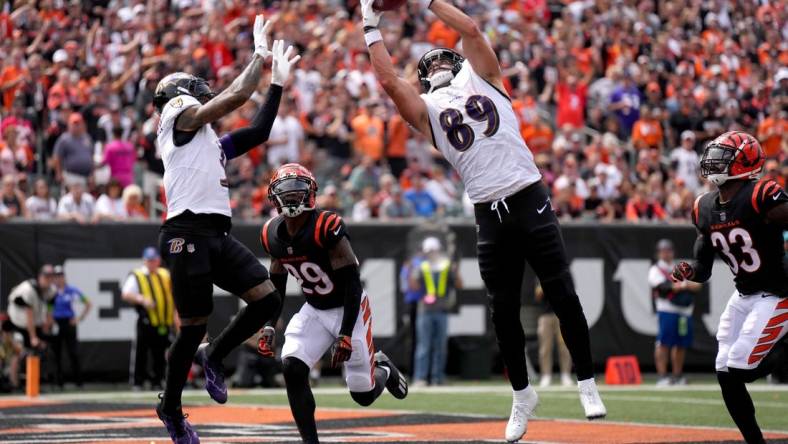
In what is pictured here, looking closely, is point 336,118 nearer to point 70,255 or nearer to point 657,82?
point 70,255

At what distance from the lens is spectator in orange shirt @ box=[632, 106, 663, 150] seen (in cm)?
2261

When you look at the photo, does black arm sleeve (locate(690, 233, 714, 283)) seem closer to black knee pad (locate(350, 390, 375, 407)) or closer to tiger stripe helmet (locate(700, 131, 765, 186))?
tiger stripe helmet (locate(700, 131, 765, 186))

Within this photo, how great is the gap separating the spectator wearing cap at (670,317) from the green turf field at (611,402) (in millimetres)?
559

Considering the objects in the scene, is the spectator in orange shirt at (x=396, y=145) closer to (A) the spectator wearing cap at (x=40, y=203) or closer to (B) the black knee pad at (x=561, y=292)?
(A) the spectator wearing cap at (x=40, y=203)

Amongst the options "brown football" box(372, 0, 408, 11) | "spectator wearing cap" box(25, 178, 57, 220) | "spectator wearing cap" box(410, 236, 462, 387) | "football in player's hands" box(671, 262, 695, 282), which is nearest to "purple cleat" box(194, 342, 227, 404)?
"brown football" box(372, 0, 408, 11)

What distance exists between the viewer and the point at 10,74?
19719 millimetres

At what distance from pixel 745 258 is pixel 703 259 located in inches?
15.8

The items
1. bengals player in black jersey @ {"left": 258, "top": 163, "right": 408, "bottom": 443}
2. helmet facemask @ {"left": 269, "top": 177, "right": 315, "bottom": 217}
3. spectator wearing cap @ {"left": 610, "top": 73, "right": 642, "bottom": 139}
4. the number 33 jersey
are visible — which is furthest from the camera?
spectator wearing cap @ {"left": 610, "top": 73, "right": 642, "bottom": 139}

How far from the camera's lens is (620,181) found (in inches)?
835

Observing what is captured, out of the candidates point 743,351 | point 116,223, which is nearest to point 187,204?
point 743,351

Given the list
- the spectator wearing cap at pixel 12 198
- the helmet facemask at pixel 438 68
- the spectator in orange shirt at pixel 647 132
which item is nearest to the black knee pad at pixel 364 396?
the helmet facemask at pixel 438 68

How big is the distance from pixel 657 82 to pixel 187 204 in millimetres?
16561

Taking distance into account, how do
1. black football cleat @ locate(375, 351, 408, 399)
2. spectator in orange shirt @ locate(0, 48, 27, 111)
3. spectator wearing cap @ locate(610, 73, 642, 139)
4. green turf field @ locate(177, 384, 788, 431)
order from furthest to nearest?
1. spectator wearing cap @ locate(610, 73, 642, 139)
2. spectator in orange shirt @ locate(0, 48, 27, 111)
3. green turf field @ locate(177, 384, 788, 431)
4. black football cleat @ locate(375, 351, 408, 399)

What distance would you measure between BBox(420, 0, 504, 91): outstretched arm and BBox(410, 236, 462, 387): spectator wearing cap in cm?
928
